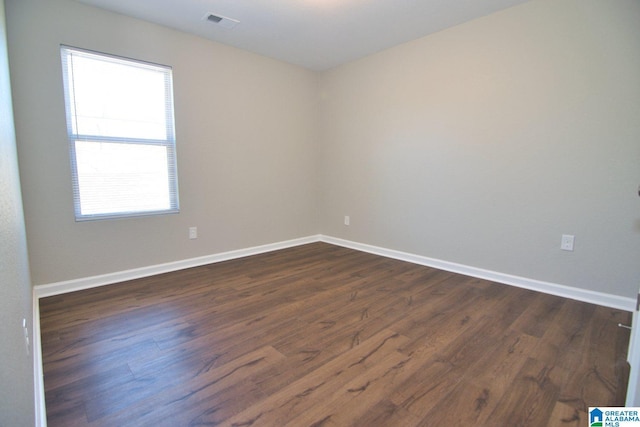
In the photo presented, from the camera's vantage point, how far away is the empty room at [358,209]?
59.9 inches

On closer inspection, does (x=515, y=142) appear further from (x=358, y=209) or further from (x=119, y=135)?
(x=119, y=135)

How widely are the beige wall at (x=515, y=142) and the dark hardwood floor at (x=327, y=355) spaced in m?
0.46

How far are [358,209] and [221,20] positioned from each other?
8.49ft

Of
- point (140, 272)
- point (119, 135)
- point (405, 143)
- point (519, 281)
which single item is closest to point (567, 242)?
point (519, 281)

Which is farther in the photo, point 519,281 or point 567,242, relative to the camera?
point 519,281

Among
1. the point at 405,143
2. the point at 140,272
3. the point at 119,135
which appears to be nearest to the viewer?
the point at 119,135

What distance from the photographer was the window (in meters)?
2.66

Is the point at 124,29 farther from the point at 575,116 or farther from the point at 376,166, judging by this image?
the point at 575,116

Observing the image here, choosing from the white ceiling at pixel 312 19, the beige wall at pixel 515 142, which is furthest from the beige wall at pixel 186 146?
the beige wall at pixel 515 142

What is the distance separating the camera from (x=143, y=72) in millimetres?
2969

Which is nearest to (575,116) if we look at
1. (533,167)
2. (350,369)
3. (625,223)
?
(533,167)

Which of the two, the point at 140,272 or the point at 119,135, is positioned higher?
the point at 119,135

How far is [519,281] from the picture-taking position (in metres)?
2.82

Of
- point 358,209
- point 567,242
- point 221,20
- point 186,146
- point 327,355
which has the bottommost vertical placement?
point 327,355
